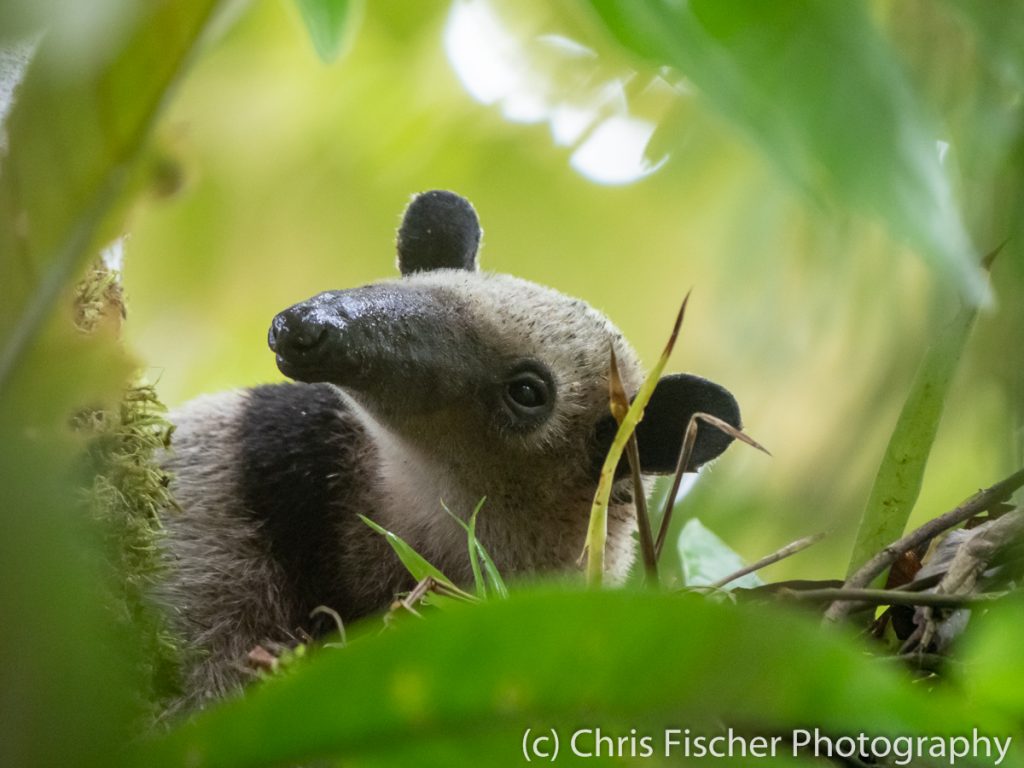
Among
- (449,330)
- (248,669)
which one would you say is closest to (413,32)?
(449,330)

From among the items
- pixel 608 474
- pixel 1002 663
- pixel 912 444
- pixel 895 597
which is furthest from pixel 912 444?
pixel 1002 663

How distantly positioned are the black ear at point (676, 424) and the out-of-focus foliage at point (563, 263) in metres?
0.19

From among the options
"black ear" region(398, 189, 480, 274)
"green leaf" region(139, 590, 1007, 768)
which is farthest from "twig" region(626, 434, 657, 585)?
"black ear" region(398, 189, 480, 274)

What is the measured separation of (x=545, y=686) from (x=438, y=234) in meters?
2.45

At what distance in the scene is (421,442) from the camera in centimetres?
262

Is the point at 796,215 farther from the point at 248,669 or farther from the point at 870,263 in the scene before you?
the point at 248,669

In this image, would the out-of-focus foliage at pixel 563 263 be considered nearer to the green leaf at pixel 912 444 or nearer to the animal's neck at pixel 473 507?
the green leaf at pixel 912 444

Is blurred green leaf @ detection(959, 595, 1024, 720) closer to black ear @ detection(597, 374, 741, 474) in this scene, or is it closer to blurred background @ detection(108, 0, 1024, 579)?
blurred background @ detection(108, 0, 1024, 579)

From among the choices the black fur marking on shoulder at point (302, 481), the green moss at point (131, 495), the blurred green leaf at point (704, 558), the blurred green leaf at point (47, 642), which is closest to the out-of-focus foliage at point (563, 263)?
the blurred green leaf at point (47, 642)

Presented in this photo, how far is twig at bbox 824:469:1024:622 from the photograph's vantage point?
58.9 inches

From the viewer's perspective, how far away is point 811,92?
0.96m

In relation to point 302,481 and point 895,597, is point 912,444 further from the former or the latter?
point 302,481

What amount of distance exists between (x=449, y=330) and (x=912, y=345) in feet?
3.38

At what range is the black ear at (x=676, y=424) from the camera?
2.49 metres
